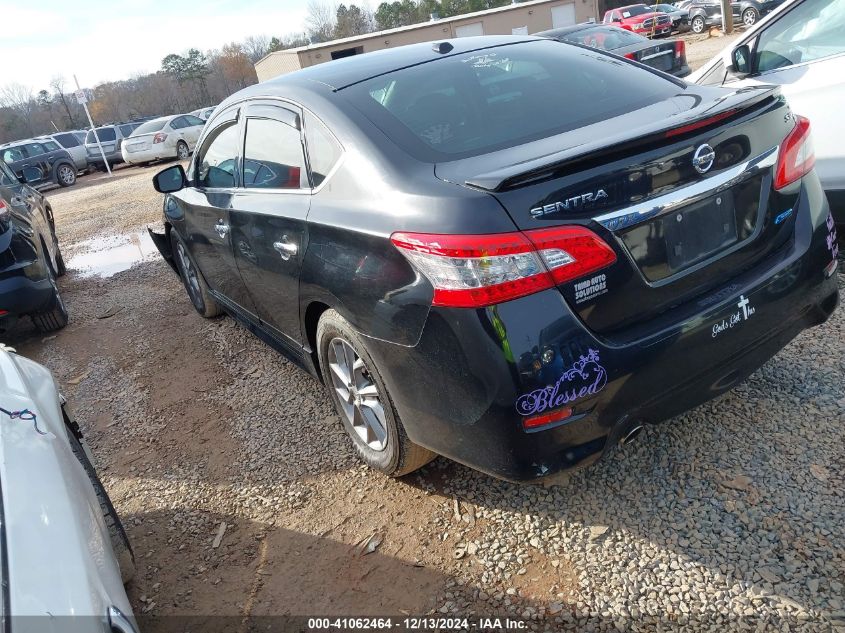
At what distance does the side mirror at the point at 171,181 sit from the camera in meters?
4.32

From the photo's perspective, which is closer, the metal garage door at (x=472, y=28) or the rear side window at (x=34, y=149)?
the rear side window at (x=34, y=149)

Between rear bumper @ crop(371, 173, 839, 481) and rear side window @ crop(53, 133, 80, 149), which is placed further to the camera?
Result: rear side window @ crop(53, 133, 80, 149)

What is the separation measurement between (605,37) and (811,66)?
9.00 metres

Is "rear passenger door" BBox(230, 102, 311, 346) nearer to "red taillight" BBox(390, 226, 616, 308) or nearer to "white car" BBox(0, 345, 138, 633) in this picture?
"red taillight" BBox(390, 226, 616, 308)

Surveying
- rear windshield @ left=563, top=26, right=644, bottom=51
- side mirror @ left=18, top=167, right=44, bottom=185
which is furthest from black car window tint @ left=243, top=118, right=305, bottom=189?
rear windshield @ left=563, top=26, right=644, bottom=51

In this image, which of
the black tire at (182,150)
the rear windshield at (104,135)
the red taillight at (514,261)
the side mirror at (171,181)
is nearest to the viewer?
the red taillight at (514,261)

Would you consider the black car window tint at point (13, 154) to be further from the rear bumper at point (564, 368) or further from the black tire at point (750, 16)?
the black tire at point (750, 16)

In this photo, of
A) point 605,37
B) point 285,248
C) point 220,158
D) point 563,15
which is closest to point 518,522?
point 285,248

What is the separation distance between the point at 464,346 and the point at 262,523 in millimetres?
1453

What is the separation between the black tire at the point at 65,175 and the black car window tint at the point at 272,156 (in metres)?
22.8

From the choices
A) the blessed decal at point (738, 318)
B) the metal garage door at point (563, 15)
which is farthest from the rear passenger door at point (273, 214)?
the metal garage door at point (563, 15)

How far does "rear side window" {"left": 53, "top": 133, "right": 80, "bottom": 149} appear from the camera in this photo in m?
25.7

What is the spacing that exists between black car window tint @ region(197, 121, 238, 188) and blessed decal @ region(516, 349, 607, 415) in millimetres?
2370

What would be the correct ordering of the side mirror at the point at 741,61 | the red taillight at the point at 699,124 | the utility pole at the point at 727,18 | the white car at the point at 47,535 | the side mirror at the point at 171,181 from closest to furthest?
1. the white car at the point at 47,535
2. the red taillight at the point at 699,124
3. the side mirror at the point at 741,61
4. the side mirror at the point at 171,181
5. the utility pole at the point at 727,18
